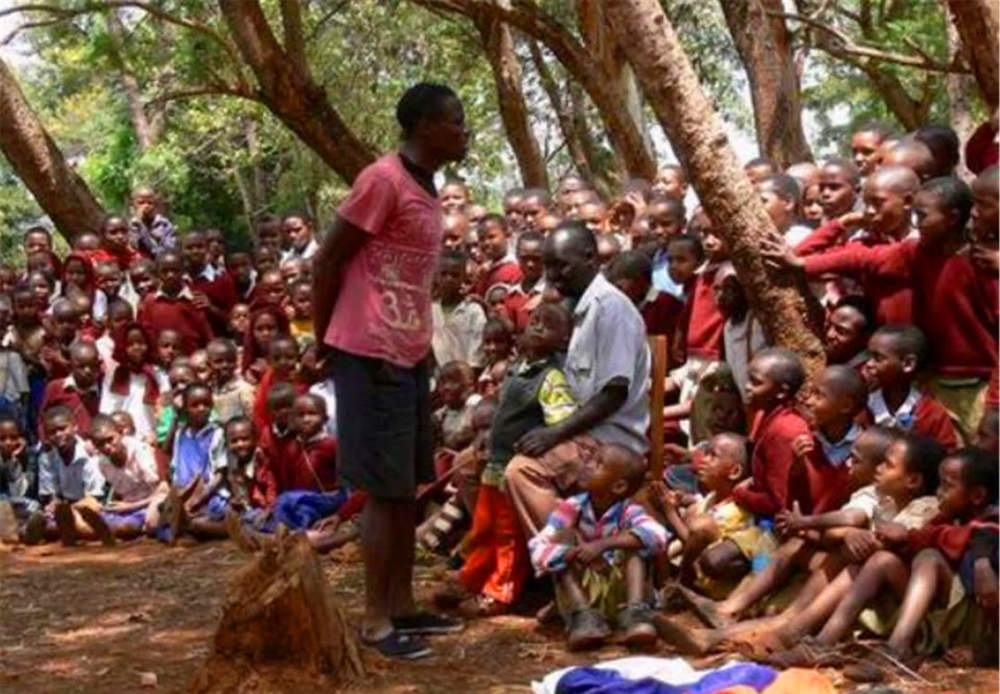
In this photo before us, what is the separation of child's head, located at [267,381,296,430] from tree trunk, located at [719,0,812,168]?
13.4 feet

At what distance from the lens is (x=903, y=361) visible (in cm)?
505

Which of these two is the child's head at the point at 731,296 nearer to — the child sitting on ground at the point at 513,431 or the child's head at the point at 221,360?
the child sitting on ground at the point at 513,431

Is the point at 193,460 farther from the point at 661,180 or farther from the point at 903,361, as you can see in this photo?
the point at 903,361

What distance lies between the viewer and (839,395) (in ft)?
16.7

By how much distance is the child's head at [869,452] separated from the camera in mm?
4871

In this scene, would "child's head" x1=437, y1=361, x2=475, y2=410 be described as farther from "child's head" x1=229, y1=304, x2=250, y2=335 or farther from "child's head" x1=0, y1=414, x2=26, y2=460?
"child's head" x1=0, y1=414, x2=26, y2=460

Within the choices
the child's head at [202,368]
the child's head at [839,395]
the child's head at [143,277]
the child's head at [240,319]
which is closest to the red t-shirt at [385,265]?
the child's head at [839,395]

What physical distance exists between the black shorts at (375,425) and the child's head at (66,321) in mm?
4795

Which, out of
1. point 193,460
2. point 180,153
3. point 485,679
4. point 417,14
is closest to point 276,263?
point 193,460

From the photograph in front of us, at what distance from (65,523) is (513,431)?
11.5 ft

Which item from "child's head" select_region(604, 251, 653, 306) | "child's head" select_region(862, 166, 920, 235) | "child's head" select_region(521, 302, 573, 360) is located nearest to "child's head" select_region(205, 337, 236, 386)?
"child's head" select_region(604, 251, 653, 306)

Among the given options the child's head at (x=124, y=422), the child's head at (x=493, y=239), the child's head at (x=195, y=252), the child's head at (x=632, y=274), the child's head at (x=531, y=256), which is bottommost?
the child's head at (x=124, y=422)

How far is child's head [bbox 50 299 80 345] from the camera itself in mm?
9312

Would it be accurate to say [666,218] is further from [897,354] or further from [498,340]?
[897,354]
